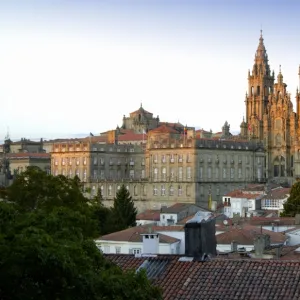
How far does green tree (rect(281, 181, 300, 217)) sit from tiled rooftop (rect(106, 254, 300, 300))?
65.9 meters

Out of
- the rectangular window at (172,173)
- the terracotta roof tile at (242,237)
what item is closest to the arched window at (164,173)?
the rectangular window at (172,173)

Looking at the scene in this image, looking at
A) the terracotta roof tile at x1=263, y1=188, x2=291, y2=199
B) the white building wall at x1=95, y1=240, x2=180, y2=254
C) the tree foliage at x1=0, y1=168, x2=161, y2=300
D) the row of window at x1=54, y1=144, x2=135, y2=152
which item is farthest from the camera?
the row of window at x1=54, y1=144, x2=135, y2=152

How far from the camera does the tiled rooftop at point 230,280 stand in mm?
23312

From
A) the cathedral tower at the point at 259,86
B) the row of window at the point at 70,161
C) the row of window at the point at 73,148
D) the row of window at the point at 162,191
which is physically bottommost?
the row of window at the point at 162,191

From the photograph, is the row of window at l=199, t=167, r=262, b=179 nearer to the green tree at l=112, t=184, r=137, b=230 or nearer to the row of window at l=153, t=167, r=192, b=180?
the row of window at l=153, t=167, r=192, b=180

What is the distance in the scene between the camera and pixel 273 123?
155 m

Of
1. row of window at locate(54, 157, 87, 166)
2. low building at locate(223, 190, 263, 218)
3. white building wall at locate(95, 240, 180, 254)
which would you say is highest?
row of window at locate(54, 157, 87, 166)

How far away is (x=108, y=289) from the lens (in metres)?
19.3

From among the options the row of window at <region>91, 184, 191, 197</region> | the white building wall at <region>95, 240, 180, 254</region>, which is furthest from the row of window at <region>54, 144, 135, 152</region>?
the white building wall at <region>95, 240, 180, 254</region>

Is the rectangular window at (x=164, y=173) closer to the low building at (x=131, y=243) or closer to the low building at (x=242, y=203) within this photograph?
the low building at (x=242, y=203)

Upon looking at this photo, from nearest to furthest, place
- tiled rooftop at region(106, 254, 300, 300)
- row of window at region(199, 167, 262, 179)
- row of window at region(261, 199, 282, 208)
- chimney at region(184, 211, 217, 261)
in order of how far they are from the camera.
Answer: tiled rooftop at region(106, 254, 300, 300) → chimney at region(184, 211, 217, 261) → row of window at region(261, 199, 282, 208) → row of window at region(199, 167, 262, 179)

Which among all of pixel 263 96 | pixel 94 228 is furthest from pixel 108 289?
pixel 263 96

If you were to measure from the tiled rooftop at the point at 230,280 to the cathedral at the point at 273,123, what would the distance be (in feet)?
382

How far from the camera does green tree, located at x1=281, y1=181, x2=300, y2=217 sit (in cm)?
9152
